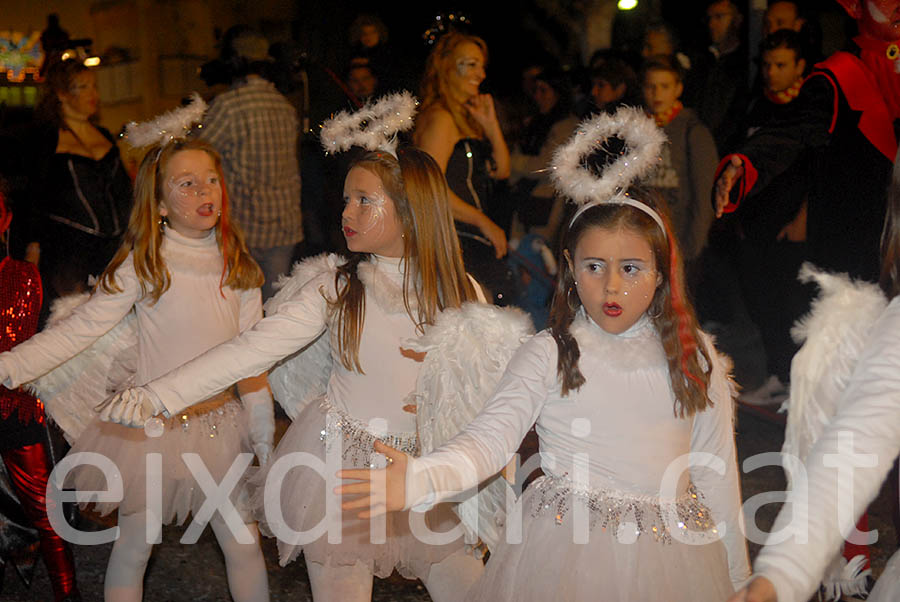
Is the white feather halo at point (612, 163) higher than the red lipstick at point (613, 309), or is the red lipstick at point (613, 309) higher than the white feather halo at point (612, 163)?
the white feather halo at point (612, 163)

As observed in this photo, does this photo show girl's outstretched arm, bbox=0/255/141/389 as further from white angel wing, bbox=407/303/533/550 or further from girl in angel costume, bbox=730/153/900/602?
girl in angel costume, bbox=730/153/900/602

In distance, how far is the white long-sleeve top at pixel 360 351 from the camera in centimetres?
343

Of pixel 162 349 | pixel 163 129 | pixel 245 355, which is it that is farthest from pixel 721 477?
pixel 163 129

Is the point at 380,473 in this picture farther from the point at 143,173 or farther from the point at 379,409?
the point at 143,173

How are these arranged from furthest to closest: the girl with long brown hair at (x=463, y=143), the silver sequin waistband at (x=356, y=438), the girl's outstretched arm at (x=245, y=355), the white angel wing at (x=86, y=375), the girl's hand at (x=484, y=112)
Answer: the girl's hand at (x=484, y=112)
the girl with long brown hair at (x=463, y=143)
the white angel wing at (x=86, y=375)
the silver sequin waistband at (x=356, y=438)
the girl's outstretched arm at (x=245, y=355)

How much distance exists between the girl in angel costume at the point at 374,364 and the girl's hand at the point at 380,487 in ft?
3.06

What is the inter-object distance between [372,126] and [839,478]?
2232 millimetres

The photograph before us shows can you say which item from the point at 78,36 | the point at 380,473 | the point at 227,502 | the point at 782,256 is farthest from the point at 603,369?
the point at 78,36

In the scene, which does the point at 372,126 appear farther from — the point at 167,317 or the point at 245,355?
the point at 167,317

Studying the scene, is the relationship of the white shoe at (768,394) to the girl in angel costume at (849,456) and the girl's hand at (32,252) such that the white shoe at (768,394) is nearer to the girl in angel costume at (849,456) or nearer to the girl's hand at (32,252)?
the girl in angel costume at (849,456)

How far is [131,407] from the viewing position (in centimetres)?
319

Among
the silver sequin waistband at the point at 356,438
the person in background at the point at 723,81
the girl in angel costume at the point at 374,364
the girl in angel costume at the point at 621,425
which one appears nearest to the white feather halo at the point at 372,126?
the girl in angel costume at the point at 374,364

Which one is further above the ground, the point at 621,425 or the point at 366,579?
the point at 621,425

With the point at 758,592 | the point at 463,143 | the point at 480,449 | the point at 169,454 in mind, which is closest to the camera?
the point at 758,592
